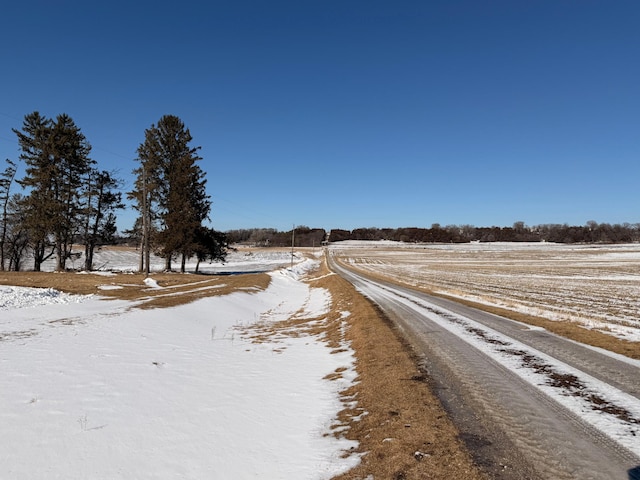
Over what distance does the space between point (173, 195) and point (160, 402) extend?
34.0 m

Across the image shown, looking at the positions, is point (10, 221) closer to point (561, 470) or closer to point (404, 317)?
point (404, 317)

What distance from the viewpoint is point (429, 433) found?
16.8 ft

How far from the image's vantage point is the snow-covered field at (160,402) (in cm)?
486

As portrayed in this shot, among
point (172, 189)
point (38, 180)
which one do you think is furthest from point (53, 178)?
point (172, 189)

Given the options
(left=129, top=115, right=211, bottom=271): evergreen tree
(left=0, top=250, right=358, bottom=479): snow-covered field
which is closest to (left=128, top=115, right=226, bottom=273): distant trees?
(left=129, top=115, right=211, bottom=271): evergreen tree

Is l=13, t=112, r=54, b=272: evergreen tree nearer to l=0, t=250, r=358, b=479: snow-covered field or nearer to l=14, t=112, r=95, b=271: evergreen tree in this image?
l=14, t=112, r=95, b=271: evergreen tree

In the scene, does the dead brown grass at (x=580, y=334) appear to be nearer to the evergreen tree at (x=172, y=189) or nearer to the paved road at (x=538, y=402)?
the paved road at (x=538, y=402)

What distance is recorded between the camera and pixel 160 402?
23.0ft

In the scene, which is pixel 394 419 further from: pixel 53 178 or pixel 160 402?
pixel 53 178

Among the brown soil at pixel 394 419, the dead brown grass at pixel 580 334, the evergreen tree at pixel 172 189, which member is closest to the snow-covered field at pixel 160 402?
the brown soil at pixel 394 419

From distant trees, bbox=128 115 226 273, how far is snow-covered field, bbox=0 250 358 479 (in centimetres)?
2354

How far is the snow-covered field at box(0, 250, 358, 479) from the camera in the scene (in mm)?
4855

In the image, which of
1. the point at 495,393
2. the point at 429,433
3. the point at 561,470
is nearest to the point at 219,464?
the point at 429,433

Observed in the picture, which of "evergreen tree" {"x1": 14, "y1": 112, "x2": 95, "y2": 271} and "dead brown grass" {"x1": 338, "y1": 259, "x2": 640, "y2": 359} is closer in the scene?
"dead brown grass" {"x1": 338, "y1": 259, "x2": 640, "y2": 359}
